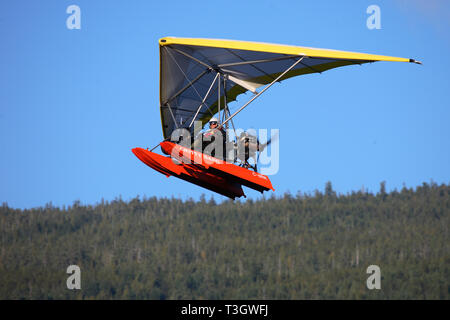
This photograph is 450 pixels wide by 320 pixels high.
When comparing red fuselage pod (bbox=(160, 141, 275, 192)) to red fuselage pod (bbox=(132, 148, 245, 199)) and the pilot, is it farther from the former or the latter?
the pilot

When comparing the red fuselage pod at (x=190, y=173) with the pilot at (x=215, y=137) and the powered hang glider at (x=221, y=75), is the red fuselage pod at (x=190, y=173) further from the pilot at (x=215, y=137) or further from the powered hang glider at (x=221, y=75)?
the pilot at (x=215, y=137)

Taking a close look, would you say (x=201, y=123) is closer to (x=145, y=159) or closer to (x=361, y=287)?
(x=145, y=159)

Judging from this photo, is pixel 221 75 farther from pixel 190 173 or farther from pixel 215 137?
pixel 190 173

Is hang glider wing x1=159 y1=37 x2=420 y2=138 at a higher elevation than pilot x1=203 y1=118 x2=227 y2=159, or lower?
higher

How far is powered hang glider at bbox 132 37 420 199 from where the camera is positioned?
26766 mm

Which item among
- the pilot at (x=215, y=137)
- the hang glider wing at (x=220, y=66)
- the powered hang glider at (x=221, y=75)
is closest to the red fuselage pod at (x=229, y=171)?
the powered hang glider at (x=221, y=75)

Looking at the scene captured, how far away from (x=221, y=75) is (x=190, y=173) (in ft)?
15.1

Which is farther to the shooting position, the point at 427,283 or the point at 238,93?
the point at 427,283

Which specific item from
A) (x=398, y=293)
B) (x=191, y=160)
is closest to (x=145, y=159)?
(x=191, y=160)

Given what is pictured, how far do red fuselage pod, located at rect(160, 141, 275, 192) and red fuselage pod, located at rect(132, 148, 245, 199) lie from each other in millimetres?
458

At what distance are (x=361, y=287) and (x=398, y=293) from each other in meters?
8.00

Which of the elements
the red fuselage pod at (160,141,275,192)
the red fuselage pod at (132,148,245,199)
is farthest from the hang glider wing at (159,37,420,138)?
the red fuselage pod at (160,141,275,192)

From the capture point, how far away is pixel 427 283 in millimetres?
170500
